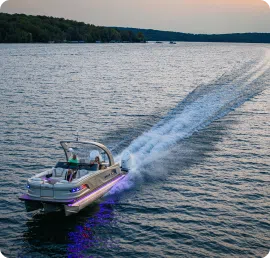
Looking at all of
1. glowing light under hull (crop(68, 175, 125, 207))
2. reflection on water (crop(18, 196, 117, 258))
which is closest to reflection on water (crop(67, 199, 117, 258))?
reflection on water (crop(18, 196, 117, 258))

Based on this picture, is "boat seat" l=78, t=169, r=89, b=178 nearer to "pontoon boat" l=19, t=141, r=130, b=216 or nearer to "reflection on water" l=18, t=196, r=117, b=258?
"pontoon boat" l=19, t=141, r=130, b=216

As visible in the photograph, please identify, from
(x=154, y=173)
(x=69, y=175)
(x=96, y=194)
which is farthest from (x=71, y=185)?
(x=154, y=173)

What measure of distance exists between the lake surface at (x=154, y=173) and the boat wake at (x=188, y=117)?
10cm

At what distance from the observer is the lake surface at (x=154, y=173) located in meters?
19.5

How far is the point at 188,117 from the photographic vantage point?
140 ft

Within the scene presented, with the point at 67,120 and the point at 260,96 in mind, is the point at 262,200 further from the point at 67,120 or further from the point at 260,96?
the point at 260,96

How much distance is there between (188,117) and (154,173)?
15.7 m

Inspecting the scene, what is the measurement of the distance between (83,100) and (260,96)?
939 inches

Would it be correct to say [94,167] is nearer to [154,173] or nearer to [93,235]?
[93,235]

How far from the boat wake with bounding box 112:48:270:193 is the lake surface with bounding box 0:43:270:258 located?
0.33 feet

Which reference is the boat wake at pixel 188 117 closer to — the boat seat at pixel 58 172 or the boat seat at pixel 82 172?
the boat seat at pixel 82 172

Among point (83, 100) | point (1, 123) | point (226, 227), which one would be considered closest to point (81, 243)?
point (226, 227)

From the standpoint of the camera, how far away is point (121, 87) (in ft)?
229

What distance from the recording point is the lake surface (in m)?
19.5
